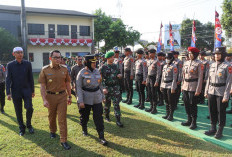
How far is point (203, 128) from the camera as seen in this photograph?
525cm

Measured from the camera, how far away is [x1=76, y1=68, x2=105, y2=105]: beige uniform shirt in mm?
4207

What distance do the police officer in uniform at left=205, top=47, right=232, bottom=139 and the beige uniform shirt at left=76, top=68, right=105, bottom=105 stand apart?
2.58 metres

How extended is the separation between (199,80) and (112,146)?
8.60 feet

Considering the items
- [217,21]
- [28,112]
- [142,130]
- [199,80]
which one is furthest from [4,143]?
[217,21]

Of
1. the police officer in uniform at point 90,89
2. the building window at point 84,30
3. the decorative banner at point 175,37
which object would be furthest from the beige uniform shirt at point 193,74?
the decorative banner at point 175,37

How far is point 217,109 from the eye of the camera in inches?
183

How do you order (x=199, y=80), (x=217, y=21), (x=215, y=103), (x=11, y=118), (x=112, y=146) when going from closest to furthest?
(x=112, y=146)
(x=215, y=103)
(x=199, y=80)
(x=11, y=118)
(x=217, y=21)

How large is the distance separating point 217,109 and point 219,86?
58 centimetres

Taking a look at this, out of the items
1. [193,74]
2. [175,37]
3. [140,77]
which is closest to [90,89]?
[193,74]

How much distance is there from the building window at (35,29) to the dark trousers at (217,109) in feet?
83.4

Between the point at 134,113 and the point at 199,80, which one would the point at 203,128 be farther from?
the point at 134,113

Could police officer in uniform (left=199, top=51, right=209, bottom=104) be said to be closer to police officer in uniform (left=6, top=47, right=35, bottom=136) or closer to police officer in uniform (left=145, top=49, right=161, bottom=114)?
police officer in uniform (left=145, top=49, right=161, bottom=114)

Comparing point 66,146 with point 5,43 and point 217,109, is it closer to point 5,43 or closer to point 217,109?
point 217,109

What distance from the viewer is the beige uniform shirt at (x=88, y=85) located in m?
4.21
